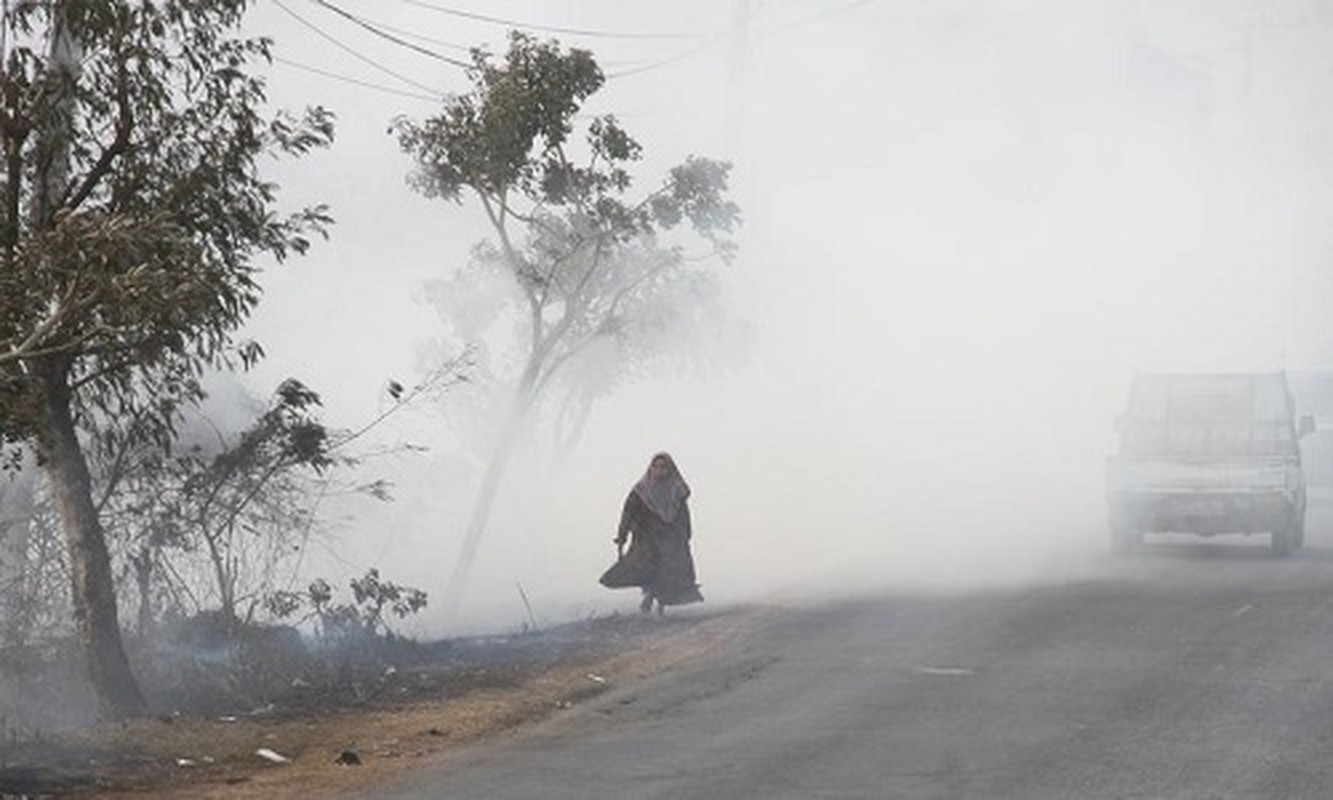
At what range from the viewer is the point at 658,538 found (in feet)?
80.3

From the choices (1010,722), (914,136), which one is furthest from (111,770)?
(914,136)

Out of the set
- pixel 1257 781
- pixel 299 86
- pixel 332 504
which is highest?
pixel 299 86

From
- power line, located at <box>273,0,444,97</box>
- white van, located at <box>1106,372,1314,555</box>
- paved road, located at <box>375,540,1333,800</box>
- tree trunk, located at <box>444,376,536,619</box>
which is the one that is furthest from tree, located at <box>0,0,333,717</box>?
power line, located at <box>273,0,444,97</box>

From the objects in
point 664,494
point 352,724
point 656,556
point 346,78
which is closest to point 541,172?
point 664,494

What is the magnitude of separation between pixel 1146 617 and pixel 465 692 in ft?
22.0

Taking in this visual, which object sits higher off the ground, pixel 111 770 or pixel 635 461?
pixel 635 461

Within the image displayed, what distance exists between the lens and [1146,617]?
77.3ft

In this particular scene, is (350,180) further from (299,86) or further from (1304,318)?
(1304,318)

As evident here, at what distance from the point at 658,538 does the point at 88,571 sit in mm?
7039

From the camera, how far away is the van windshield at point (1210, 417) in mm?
31266

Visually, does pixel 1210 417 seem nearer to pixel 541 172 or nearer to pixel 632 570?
pixel 541 172

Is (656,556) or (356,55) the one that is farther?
(356,55)

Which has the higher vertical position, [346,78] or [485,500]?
[346,78]

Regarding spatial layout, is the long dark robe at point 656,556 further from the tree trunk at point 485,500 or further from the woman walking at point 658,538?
the tree trunk at point 485,500
